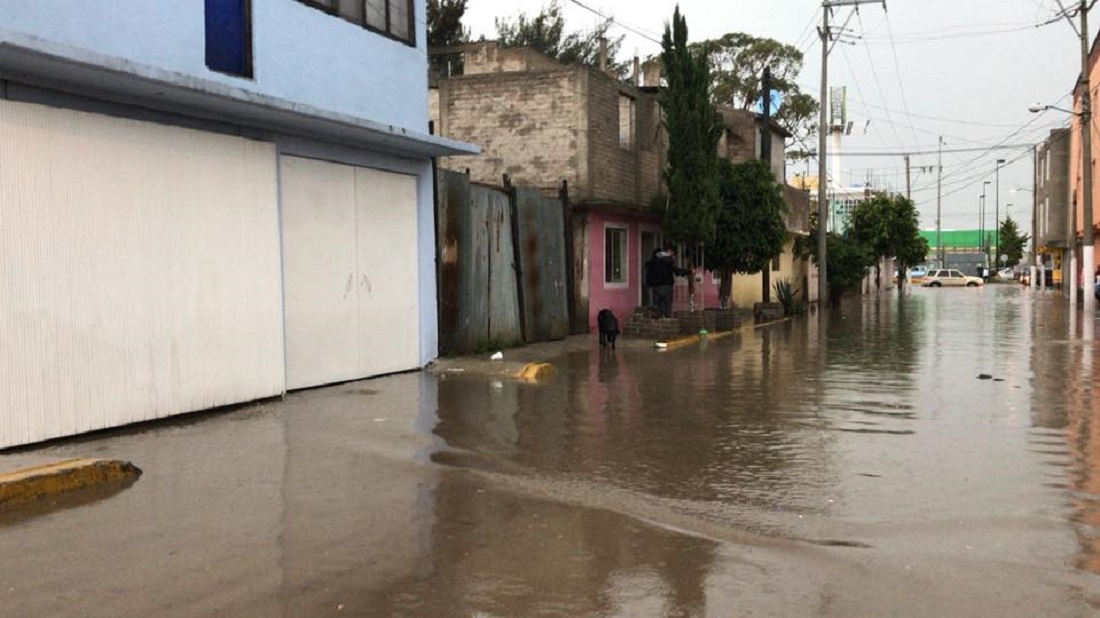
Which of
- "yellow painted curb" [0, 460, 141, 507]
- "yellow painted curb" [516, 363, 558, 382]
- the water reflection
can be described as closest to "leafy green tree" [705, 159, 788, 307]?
A: the water reflection

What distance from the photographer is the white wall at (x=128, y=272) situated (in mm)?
7145

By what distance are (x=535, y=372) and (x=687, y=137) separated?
9646 millimetres

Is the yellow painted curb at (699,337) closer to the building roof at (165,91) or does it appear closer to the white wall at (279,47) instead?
the white wall at (279,47)

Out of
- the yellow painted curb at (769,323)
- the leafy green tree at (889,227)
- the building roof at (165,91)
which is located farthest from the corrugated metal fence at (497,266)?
the leafy green tree at (889,227)

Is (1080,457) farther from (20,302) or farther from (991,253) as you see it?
(991,253)

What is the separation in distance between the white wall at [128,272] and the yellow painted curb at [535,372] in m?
3.50

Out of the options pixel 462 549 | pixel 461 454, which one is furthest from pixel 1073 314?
pixel 462 549

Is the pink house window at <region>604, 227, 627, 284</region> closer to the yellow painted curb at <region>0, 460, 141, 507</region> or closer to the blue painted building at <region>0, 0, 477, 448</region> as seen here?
the blue painted building at <region>0, 0, 477, 448</region>

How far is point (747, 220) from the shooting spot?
920 inches

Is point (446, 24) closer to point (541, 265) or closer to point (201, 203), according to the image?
point (541, 265)

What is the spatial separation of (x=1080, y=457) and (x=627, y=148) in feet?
52.4

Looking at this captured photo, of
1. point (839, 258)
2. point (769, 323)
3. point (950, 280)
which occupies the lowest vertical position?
point (769, 323)

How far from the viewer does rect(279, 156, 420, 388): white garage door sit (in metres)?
10.6

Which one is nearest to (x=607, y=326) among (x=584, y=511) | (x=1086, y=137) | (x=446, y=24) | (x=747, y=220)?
(x=747, y=220)
